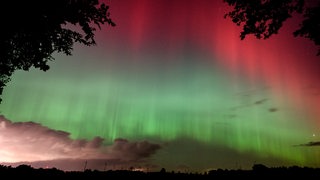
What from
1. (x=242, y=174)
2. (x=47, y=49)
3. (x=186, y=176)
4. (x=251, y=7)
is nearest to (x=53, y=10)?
(x=47, y=49)

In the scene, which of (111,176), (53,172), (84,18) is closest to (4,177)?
(53,172)

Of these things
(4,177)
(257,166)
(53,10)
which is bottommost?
(4,177)

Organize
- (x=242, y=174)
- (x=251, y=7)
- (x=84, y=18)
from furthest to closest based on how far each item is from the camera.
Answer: (x=84, y=18) < (x=251, y=7) < (x=242, y=174)

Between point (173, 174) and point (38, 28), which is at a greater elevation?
point (38, 28)

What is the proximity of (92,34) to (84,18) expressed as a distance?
146cm

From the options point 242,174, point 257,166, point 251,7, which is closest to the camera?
point 242,174

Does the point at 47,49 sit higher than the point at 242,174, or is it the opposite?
the point at 47,49

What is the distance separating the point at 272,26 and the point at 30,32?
1558 centimetres

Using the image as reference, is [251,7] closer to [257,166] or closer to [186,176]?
[257,166]

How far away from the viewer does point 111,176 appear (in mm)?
14961

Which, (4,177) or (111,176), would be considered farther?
(111,176)

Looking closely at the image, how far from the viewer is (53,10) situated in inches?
865

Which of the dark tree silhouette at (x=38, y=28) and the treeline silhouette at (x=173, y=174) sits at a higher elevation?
the dark tree silhouette at (x=38, y=28)

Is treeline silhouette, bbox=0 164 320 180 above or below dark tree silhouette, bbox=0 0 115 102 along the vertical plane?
below
